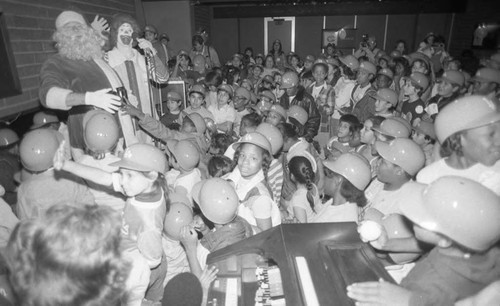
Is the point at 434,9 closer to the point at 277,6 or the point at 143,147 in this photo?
the point at 277,6

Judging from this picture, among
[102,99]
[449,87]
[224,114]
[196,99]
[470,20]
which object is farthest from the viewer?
[470,20]

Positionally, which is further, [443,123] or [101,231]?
[443,123]

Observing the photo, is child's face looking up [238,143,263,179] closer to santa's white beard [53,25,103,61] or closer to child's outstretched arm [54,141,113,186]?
child's outstretched arm [54,141,113,186]

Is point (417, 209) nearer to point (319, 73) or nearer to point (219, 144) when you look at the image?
point (219, 144)

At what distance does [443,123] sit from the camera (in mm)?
2395

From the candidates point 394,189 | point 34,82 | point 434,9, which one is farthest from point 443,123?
point 434,9

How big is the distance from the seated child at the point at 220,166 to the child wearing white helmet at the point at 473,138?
6.01 feet

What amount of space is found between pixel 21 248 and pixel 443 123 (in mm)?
2662

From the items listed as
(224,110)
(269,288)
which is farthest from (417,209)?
(224,110)

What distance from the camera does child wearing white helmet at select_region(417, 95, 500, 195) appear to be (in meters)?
2.20

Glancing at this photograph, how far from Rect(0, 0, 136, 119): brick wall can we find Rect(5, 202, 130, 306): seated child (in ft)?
9.05

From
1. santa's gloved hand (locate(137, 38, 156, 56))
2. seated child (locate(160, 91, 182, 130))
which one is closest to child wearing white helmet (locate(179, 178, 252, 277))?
santa's gloved hand (locate(137, 38, 156, 56))

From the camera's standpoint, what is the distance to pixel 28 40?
361 centimetres

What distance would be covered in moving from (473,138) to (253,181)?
171 cm
